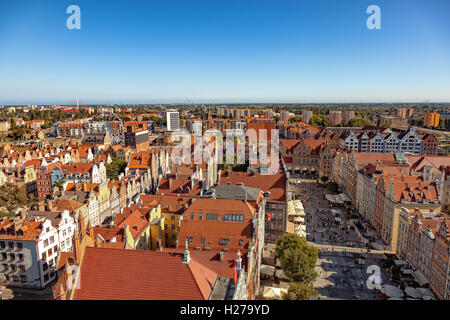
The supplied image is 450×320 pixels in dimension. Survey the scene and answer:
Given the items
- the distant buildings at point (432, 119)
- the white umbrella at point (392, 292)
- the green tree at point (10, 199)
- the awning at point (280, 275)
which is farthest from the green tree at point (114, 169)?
the distant buildings at point (432, 119)

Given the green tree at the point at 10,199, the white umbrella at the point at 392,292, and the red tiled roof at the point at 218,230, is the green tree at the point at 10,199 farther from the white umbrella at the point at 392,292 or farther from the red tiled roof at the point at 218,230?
the white umbrella at the point at 392,292

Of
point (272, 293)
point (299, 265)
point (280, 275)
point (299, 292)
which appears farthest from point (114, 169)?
point (299, 292)

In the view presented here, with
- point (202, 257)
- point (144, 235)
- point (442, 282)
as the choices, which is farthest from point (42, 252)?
point (442, 282)

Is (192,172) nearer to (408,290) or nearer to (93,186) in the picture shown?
(93,186)

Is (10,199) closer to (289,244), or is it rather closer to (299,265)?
(289,244)

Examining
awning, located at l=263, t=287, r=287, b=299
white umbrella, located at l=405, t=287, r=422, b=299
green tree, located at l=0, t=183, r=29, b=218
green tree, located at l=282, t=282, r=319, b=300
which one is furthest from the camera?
green tree, located at l=0, t=183, r=29, b=218

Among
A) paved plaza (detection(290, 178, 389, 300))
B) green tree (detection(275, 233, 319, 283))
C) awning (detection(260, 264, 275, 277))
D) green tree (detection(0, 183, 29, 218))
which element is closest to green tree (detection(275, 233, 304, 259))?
green tree (detection(275, 233, 319, 283))

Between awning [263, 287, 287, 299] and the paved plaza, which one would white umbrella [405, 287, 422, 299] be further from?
awning [263, 287, 287, 299]
